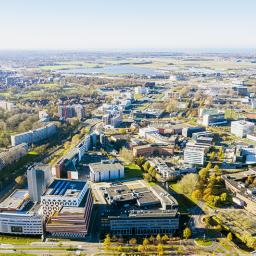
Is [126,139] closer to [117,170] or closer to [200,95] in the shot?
[117,170]

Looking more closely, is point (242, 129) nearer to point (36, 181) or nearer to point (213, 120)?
point (213, 120)

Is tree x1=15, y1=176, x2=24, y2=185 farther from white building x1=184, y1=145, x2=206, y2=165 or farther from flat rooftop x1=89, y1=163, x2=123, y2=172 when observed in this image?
white building x1=184, y1=145, x2=206, y2=165

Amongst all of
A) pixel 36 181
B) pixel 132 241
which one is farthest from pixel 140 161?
pixel 132 241

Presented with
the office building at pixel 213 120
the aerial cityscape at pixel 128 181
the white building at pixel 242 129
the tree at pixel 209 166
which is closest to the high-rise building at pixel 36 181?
the aerial cityscape at pixel 128 181

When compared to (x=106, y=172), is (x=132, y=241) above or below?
below

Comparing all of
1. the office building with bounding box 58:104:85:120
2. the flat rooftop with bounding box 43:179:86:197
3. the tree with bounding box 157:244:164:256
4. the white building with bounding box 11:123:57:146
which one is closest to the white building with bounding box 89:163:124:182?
the flat rooftop with bounding box 43:179:86:197

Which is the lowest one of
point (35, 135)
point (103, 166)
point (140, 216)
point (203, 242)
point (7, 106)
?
point (203, 242)

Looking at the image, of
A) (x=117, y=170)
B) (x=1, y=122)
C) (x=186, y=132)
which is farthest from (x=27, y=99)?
(x=117, y=170)
